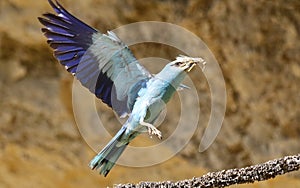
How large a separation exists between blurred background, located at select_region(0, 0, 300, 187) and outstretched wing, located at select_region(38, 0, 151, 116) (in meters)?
0.66

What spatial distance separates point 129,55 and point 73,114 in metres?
0.76

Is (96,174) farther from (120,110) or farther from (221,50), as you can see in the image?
(120,110)

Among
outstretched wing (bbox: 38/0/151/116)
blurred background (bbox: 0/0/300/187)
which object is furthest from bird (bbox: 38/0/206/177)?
blurred background (bbox: 0/0/300/187)

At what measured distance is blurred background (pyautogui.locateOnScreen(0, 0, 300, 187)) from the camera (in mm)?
1357

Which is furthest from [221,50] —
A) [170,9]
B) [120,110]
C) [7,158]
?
[120,110]

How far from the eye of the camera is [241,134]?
140 cm

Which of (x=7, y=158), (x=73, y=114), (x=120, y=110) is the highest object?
(x=73, y=114)

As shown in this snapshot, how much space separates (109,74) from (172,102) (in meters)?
0.71

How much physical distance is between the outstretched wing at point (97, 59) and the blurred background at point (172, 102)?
662 millimetres

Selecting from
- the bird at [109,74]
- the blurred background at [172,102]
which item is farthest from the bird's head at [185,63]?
the blurred background at [172,102]

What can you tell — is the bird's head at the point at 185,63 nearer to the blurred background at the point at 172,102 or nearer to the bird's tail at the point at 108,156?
the bird's tail at the point at 108,156

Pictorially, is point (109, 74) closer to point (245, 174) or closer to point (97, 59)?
point (97, 59)

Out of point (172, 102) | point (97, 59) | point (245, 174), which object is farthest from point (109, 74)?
point (172, 102)

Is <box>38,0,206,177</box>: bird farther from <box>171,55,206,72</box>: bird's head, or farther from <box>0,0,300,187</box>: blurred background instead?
<box>0,0,300,187</box>: blurred background
